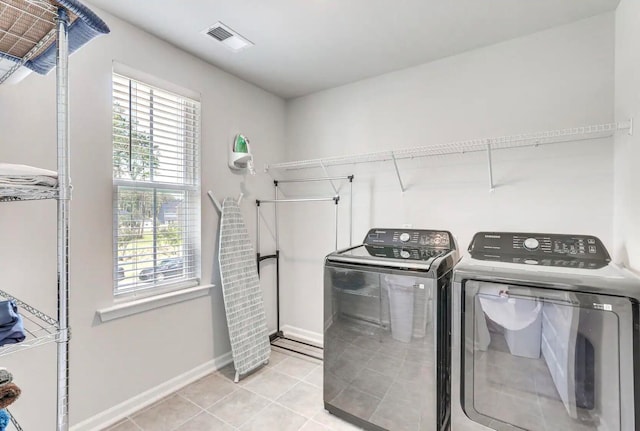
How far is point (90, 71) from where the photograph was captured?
1.78 meters

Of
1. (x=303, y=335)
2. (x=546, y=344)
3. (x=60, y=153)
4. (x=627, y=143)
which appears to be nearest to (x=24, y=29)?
(x=60, y=153)

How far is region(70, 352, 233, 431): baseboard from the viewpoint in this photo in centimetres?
181

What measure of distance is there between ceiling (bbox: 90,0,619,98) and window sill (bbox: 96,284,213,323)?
5.87ft

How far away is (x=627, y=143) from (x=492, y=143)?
685 mm

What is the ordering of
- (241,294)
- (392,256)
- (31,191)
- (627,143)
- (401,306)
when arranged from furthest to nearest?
(241,294)
(392,256)
(401,306)
(627,143)
(31,191)

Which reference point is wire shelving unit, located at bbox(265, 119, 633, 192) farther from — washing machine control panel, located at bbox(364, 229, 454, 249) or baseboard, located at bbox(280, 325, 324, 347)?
baseboard, located at bbox(280, 325, 324, 347)

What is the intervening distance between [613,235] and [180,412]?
294 centimetres

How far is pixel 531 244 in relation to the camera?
183 centimetres

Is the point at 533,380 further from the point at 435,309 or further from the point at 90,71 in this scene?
the point at 90,71

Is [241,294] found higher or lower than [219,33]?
lower

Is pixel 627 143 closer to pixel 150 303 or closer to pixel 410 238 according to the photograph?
pixel 410 238


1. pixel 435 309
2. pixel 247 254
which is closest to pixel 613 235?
pixel 435 309

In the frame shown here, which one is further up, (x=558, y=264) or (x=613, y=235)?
(x=613, y=235)

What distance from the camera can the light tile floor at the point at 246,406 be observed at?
189 centimetres
